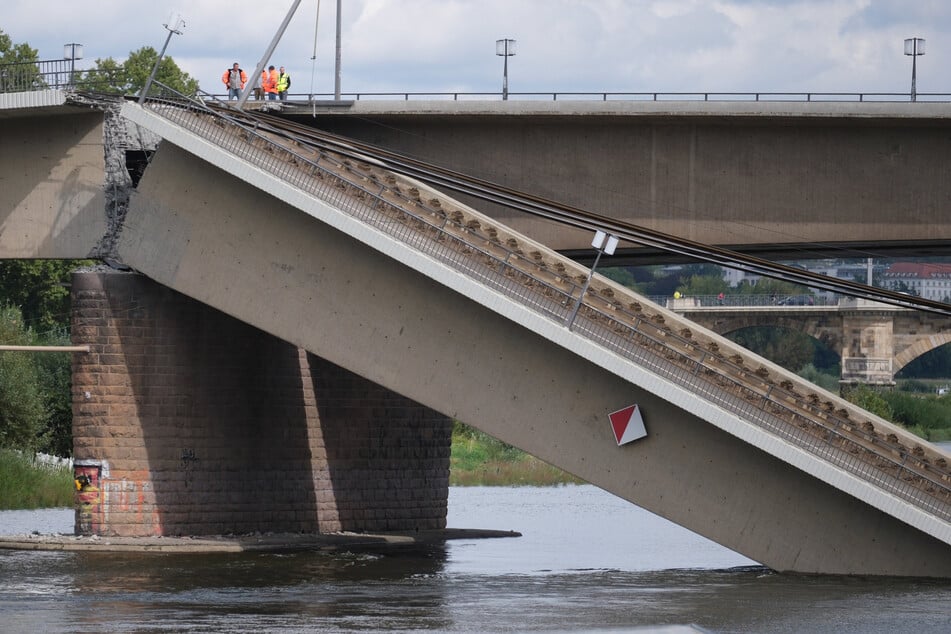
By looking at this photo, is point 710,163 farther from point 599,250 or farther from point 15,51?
point 15,51

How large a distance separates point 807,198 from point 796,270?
10.0 feet

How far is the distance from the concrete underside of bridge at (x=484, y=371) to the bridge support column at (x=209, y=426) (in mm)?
1719

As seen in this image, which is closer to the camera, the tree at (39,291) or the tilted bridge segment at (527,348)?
the tilted bridge segment at (527,348)

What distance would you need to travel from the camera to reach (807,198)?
33469 mm

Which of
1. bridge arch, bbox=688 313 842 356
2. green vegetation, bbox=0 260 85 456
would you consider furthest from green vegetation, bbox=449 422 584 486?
bridge arch, bbox=688 313 842 356

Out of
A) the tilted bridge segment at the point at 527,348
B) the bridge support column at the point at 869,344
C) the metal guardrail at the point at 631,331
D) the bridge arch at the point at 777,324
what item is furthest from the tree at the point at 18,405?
the bridge support column at the point at 869,344

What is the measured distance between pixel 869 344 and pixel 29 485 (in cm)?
6255

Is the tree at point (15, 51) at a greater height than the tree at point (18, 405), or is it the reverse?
the tree at point (15, 51)

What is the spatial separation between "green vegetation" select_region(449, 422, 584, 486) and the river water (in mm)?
21513

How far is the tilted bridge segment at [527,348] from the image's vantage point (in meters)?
29.2

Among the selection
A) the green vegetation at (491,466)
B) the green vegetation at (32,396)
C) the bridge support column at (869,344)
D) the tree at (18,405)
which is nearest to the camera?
the tree at (18,405)

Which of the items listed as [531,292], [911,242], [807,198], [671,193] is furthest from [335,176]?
[911,242]

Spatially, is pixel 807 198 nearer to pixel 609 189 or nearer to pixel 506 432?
pixel 609 189

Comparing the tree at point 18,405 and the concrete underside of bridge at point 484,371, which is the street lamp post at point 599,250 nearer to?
the concrete underside of bridge at point 484,371
